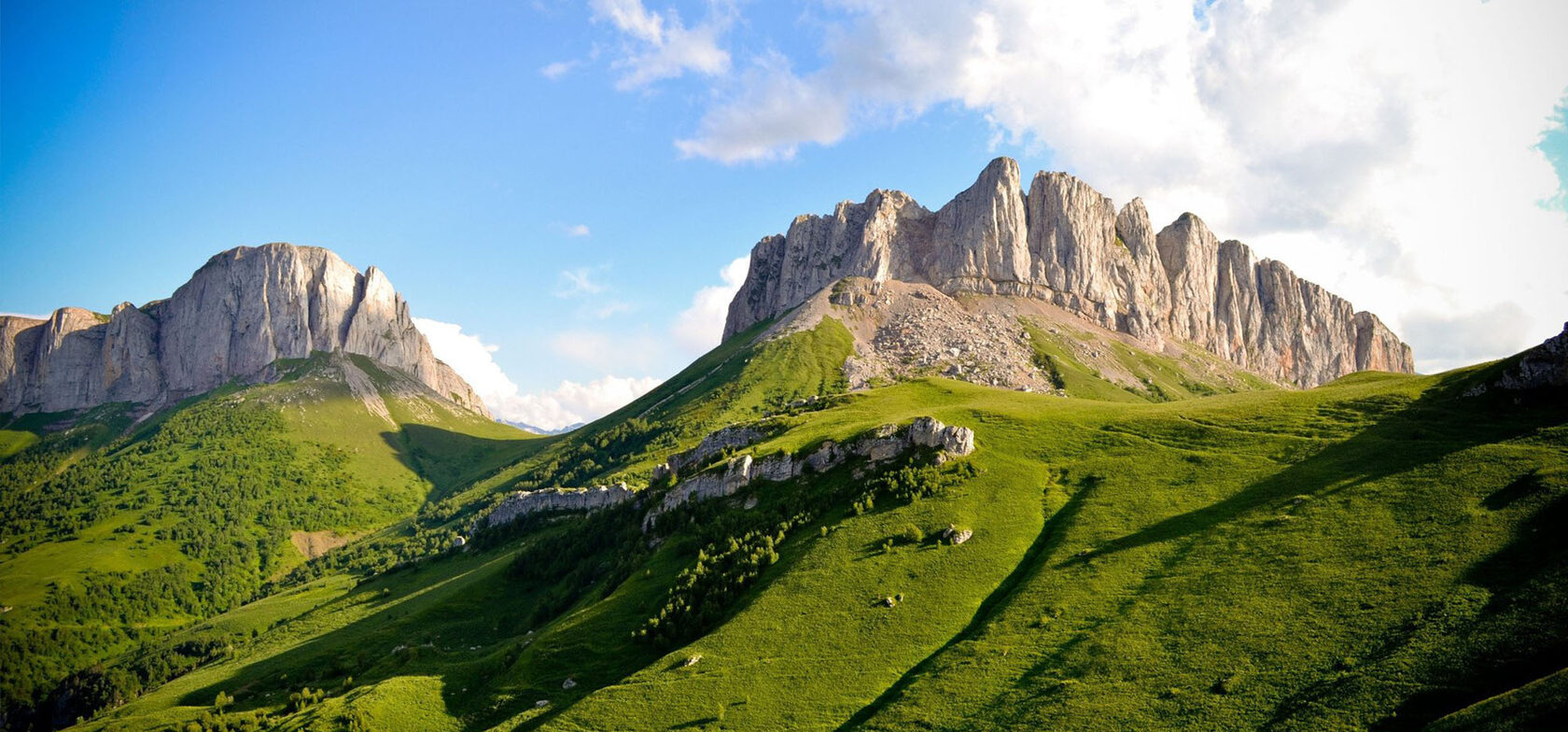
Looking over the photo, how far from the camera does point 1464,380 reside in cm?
9706

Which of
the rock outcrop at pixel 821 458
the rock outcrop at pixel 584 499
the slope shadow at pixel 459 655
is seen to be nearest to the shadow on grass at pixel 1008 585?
the rock outcrop at pixel 821 458

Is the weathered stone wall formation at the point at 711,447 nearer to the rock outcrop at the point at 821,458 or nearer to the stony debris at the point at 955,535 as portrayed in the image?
the rock outcrop at the point at 821,458

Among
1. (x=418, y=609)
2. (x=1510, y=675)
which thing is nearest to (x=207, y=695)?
(x=418, y=609)

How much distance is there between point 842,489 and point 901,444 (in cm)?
1139

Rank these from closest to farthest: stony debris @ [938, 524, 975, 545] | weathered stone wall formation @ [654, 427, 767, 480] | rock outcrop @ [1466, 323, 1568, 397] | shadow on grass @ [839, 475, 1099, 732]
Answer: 1. shadow on grass @ [839, 475, 1099, 732]
2. rock outcrop @ [1466, 323, 1568, 397]
3. stony debris @ [938, 524, 975, 545]
4. weathered stone wall formation @ [654, 427, 767, 480]

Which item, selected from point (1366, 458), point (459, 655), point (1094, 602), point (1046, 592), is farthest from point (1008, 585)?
point (459, 655)

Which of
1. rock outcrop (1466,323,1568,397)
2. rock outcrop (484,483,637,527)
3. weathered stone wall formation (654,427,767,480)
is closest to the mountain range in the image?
rock outcrop (1466,323,1568,397)

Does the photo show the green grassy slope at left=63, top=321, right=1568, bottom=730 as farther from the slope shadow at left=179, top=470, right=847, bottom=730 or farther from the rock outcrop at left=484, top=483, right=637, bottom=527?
the rock outcrop at left=484, top=483, right=637, bottom=527

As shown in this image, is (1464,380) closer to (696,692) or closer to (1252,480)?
(1252,480)

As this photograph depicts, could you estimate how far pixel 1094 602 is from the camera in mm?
74688

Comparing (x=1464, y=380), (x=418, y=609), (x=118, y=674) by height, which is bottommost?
(x=118, y=674)

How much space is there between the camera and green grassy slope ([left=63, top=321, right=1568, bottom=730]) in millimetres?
58688

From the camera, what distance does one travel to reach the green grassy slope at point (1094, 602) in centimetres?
5869

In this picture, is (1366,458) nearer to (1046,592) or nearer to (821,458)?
(1046,592)
